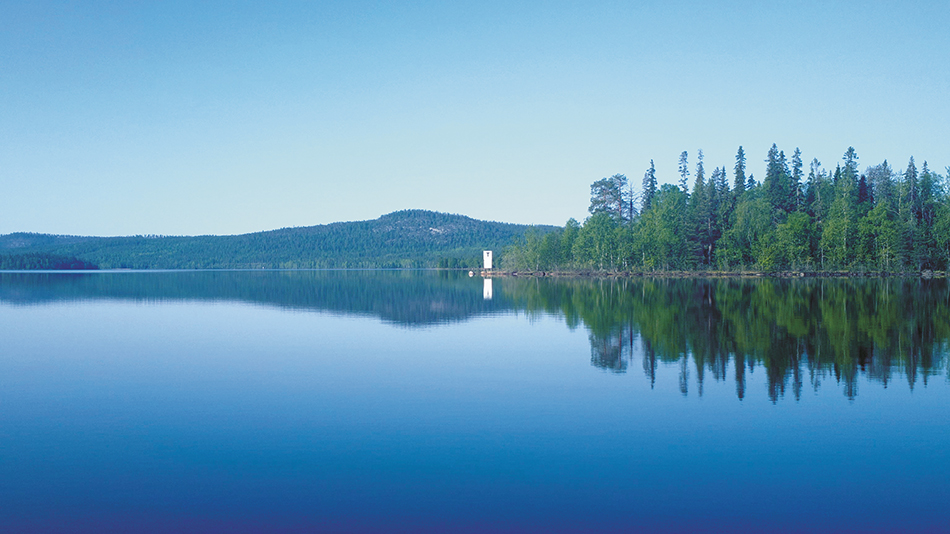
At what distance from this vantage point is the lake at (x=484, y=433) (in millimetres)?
7801

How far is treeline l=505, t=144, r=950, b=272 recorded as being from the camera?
3233 inches

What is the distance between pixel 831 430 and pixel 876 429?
853mm

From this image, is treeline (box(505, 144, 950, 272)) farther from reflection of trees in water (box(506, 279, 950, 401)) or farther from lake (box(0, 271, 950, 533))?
lake (box(0, 271, 950, 533))

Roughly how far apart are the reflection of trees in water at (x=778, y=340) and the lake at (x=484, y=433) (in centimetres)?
15

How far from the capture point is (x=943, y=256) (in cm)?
8112

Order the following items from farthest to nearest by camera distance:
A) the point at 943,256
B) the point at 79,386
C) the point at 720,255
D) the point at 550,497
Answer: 1. the point at 720,255
2. the point at 943,256
3. the point at 79,386
4. the point at 550,497

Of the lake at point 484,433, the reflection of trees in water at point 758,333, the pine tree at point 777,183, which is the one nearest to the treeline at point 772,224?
the pine tree at point 777,183

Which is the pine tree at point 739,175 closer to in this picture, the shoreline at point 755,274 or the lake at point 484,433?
the shoreline at point 755,274

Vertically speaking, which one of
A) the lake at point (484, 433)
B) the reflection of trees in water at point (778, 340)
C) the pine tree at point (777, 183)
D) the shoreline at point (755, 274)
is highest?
the pine tree at point (777, 183)

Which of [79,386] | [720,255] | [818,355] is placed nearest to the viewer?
[79,386]

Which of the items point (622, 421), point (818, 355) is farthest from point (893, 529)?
point (818, 355)

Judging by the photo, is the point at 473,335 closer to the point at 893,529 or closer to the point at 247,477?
the point at 247,477

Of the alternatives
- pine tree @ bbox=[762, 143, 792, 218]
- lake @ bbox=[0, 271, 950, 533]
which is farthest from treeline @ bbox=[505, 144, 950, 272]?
lake @ bbox=[0, 271, 950, 533]

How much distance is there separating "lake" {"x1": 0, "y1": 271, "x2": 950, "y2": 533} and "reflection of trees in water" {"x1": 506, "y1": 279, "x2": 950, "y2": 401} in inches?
5.8
